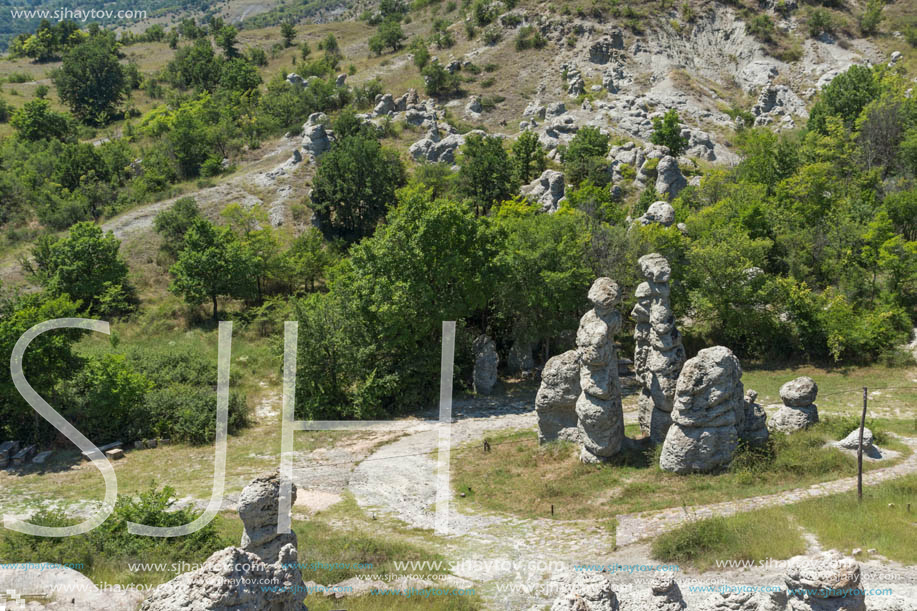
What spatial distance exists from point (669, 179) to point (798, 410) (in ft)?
95.0

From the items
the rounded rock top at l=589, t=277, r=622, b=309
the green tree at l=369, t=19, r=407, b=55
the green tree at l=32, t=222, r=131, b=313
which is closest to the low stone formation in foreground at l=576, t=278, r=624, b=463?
the rounded rock top at l=589, t=277, r=622, b=309

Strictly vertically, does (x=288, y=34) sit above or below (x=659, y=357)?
above

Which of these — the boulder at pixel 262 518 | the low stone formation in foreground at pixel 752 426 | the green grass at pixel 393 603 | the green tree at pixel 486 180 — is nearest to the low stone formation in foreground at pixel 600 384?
the low stone formation in foreground at pixel 752 426

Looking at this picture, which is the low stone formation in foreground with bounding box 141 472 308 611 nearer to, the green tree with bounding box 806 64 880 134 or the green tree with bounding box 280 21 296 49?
the green tree with bounding box 806 64 880 134

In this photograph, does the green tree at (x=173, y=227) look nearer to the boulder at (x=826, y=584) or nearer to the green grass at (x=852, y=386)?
the green grass at (x=852, y=386)

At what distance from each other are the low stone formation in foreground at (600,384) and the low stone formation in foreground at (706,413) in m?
1.96

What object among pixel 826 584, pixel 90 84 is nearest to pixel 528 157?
pixel 826 584

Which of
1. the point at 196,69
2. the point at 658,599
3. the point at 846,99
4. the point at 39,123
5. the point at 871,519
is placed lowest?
the point at 871,519

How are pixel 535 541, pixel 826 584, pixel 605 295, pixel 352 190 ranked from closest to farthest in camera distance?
1. pixel 826 584
2. pixel 535 541
3. pixel 605 295
4. pixel 352 190

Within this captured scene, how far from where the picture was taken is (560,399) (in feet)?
72.8

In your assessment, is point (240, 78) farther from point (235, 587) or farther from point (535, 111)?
point (235, 587)

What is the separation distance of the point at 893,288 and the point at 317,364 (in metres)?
27.4

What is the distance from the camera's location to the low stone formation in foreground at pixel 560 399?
22.1 meters

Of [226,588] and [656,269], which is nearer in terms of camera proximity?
[226,588]
